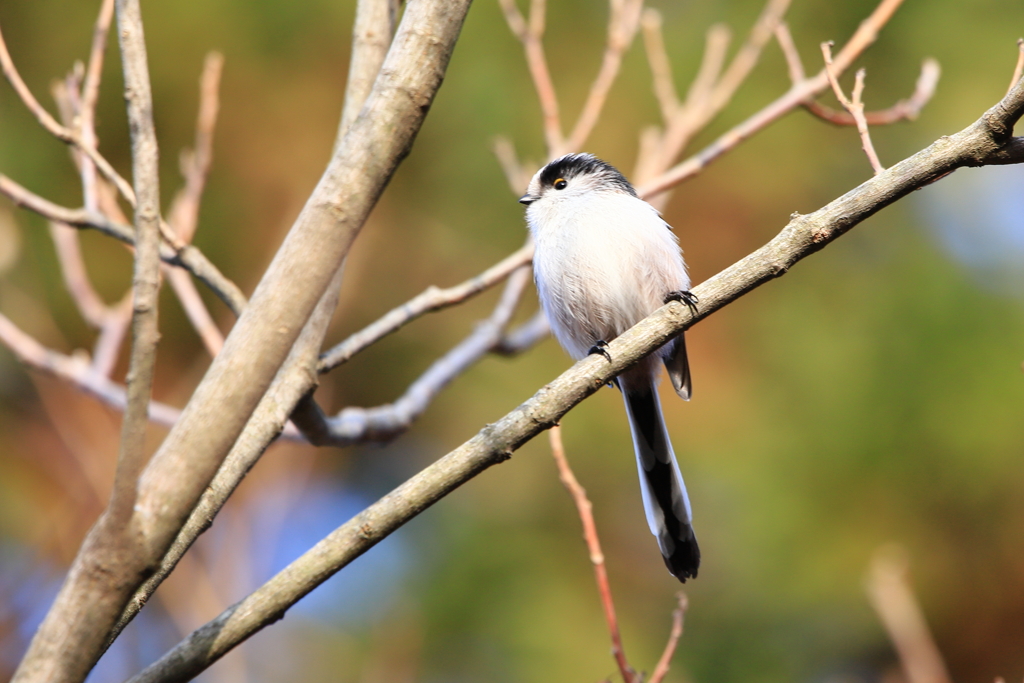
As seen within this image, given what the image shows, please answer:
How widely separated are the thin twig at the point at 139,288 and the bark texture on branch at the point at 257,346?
59 mm

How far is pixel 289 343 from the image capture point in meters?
1.31

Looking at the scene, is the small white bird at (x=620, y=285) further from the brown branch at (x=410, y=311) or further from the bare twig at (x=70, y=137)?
the bare twig at (x=70, y=137)

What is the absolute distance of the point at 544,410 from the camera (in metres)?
1.64

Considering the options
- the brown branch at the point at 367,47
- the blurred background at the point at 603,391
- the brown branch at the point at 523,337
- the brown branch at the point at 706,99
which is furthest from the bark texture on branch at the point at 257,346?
the blurred background at the point at 603,391

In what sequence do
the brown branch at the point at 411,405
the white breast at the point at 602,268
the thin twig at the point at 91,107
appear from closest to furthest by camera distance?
the brown branch at the point at 411,405
the thin twig at the point at 91,107
the white breast at the point at 602,268

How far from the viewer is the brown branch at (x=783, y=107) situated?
2807 millimetres

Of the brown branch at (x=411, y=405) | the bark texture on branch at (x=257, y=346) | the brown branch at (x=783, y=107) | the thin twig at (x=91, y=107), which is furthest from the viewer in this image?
the brown branch at (x=783, y=107)

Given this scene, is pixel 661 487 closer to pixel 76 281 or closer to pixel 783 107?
pixel 783 107

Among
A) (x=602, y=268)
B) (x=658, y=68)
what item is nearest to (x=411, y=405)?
(x=602, y=268)

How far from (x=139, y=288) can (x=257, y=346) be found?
0.64ft

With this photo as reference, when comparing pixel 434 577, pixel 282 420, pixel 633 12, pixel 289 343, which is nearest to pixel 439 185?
pixel 434 577

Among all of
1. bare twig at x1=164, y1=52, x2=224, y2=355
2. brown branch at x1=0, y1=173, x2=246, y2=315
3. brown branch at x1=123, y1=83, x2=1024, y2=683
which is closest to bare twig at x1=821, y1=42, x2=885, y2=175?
brown branch at x1=123, y1=83, x2=1024, y2=683

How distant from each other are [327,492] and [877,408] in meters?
4.08

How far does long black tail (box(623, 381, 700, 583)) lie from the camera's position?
8.50 ft
